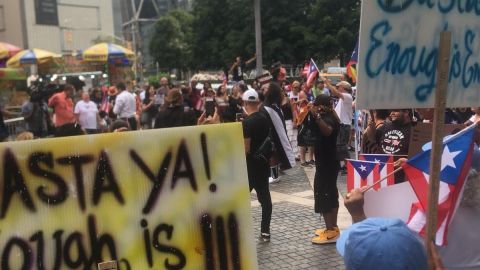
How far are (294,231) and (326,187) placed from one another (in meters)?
→ 0.77

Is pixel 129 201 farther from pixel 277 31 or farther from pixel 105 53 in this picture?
pixel 277 31

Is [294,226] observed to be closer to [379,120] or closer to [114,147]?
[379,120]

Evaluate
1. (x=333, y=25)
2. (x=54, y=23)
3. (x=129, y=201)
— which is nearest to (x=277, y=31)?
(x=333, y=25)

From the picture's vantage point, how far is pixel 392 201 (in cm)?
301

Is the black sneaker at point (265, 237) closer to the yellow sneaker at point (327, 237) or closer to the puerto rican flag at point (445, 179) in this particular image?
the yellow sneaker at point (327, 237)

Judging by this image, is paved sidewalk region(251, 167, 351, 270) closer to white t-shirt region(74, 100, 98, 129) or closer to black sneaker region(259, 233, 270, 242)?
black sneaker region(259, 233, 270, 242)

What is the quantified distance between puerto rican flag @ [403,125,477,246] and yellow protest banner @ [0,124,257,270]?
834 mm

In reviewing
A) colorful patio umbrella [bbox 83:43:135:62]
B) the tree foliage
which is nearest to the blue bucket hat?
colorful patio umbrella [bbox 83:43:135:62]

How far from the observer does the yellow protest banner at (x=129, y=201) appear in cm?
239

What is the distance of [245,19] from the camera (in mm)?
30531

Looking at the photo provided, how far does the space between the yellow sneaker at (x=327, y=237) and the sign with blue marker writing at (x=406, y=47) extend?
10.3 ft

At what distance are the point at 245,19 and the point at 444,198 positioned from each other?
1132 inches

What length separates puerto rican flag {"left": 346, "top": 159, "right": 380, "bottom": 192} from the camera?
4.41 metres

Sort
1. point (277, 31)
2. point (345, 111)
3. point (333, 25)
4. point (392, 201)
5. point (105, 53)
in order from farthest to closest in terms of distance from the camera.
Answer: point (277, 31), point (333, 25), point (105, 53), point (345, 111), point (392, 201)
